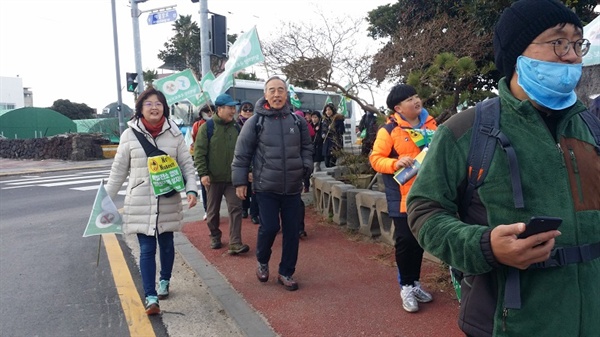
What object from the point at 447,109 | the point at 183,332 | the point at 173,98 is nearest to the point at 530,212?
the point at 183,332

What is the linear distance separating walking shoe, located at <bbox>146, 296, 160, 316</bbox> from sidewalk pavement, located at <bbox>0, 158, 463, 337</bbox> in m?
0.52

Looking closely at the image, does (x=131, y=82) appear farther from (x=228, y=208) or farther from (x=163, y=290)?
(x=163, y=290)

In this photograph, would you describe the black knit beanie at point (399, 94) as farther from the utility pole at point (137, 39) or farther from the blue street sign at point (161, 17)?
the utility pole at point (137, 39)

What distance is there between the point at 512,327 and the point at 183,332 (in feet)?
9.03

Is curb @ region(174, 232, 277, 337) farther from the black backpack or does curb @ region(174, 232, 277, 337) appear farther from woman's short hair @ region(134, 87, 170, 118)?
the black backpack

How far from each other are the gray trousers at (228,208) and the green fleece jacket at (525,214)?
13.2 ft

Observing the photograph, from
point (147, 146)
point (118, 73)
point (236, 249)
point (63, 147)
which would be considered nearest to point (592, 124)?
point (147, 146)

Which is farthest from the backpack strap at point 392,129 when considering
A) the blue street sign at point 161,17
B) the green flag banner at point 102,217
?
the blue street sign at point 161,17

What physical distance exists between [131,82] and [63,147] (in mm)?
10056

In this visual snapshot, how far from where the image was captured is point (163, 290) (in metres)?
4.34

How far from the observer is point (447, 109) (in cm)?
638

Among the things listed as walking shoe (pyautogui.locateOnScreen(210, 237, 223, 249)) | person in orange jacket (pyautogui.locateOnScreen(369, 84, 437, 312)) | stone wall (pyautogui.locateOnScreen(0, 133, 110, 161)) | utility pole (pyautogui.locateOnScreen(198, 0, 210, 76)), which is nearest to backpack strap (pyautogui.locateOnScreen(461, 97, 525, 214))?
person in orange jacket (pyautogui.locateOnScreen(369, 84, 437, 312))

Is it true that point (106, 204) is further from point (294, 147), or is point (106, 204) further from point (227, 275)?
point (294, 147)

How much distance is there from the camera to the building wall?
71.2 meters
